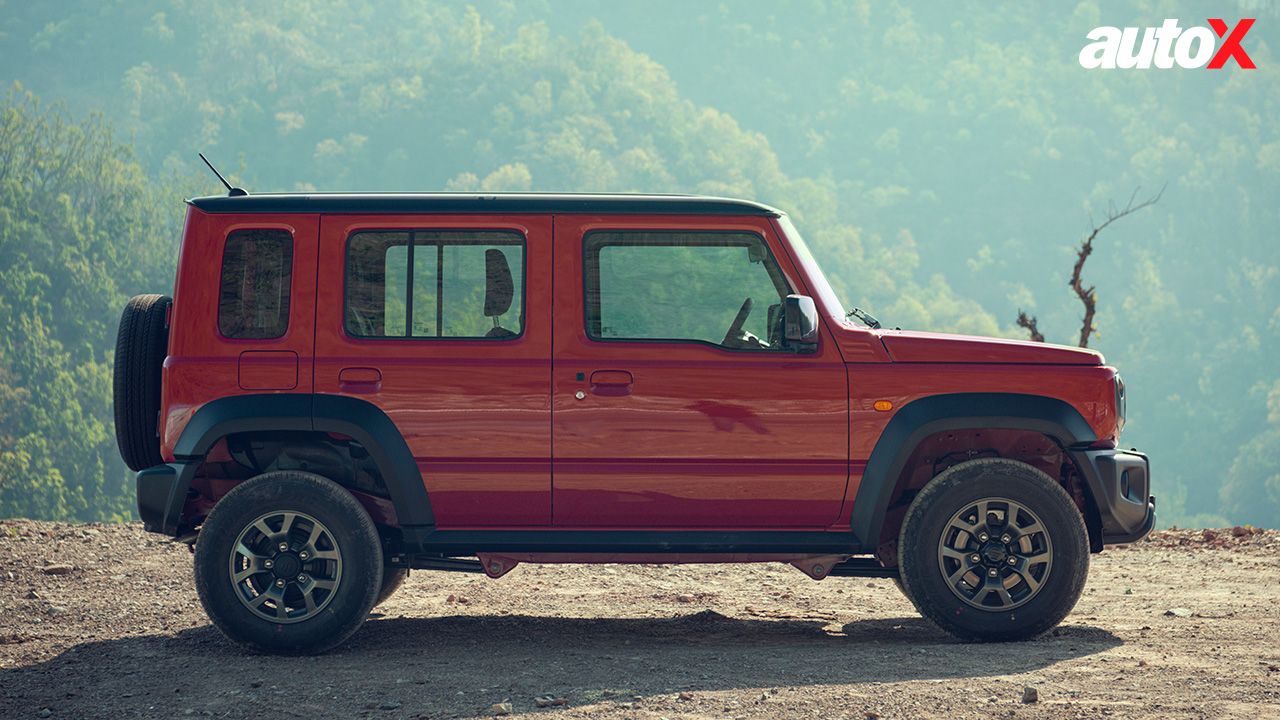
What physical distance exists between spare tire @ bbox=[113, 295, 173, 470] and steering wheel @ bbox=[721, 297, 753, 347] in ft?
8.79

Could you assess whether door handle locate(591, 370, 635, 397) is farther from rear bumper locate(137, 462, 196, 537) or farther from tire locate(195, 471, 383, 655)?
rear bumper locate(137, 462, 196, 537)

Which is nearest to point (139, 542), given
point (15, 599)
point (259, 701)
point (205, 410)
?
point (15, 599)

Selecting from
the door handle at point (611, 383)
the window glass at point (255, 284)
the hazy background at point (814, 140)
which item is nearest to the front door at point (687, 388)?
the door handle at point (611, 383)

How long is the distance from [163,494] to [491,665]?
1711mm

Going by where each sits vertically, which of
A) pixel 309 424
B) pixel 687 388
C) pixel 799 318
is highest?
pixel 799 318

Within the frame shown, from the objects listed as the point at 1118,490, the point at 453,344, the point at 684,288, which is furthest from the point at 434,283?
the point at 1118,490

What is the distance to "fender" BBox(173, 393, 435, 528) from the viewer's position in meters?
6.32

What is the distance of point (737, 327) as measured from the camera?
637 cm

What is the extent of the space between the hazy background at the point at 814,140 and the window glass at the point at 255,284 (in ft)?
287

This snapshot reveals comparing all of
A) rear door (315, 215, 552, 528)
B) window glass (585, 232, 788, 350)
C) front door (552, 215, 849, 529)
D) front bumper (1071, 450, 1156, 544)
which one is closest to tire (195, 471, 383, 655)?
rear door (315, 215, 552, 528)

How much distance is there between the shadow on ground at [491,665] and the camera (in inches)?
218

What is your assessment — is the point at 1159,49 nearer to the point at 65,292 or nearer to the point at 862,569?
the point at 65,292

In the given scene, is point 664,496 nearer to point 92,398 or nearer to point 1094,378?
point 1094,378

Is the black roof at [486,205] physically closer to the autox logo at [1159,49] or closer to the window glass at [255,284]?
the window glass at [255,284]
